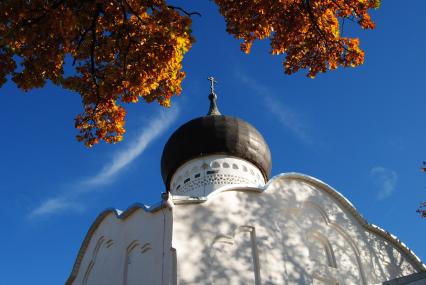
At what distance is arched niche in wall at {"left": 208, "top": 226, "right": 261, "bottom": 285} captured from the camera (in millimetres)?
8148

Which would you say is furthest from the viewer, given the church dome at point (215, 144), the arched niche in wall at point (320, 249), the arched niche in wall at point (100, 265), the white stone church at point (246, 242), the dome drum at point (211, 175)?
the church dome at point (215, 144)

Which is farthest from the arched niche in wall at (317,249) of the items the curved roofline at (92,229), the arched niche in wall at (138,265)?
the curved roofline at (92,229)

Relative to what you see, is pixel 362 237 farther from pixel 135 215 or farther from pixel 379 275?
pixel 135 215

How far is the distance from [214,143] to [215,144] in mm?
44

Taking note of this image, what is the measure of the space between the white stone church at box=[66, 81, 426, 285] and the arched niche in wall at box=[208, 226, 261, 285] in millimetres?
18

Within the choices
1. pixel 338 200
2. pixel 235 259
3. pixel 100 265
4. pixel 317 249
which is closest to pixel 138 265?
pixel 100 265

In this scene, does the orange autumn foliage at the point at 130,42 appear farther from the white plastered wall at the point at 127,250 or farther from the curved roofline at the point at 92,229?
the curved roofline at the point at 92,229

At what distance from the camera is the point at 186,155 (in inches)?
496

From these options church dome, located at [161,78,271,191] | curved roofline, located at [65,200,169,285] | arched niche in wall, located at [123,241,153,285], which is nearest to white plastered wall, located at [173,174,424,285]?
arched niche in wall, located at [123,241,153,285]

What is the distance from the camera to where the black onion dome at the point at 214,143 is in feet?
40.9

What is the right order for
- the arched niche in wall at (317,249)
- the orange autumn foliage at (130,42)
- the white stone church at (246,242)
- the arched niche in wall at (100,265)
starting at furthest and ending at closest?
the arched niche in wall at (100,265)
the arched niche in wall at (317,249)
the white stone church at (246,242)
the orange autumn foliage at (130,42)

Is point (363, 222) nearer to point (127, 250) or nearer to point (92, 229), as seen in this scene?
point (127, 250)

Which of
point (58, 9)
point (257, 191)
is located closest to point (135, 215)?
point (257, 191)

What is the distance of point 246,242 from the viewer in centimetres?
874
